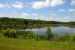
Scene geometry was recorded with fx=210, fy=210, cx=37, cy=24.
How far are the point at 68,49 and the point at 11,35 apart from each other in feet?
37.5

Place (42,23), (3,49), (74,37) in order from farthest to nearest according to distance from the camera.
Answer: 1. (42,23)
2. (74,37)
3. (3,49)

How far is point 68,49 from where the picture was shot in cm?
1428

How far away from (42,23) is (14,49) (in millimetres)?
71226

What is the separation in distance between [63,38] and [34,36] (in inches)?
129

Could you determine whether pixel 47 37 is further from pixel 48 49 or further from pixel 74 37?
pixel 48 49

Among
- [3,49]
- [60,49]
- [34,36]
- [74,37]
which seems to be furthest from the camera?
[34,36]

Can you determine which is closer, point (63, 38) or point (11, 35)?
point (63, 38)

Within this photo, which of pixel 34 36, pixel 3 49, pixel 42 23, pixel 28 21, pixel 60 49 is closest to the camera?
pixel 3 49

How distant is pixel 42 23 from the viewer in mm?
84438

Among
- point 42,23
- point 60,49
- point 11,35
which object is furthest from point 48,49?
point 42,23

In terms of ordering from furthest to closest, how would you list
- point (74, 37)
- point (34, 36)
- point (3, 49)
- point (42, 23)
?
point (42, 23) < point (34, 36) < point (74, 37) < point (3, 49)

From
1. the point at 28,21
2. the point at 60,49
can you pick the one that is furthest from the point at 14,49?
the point at 28,21

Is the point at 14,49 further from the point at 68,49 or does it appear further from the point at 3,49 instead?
the point at 68,49

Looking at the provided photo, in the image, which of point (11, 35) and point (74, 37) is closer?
point (74, 37)
